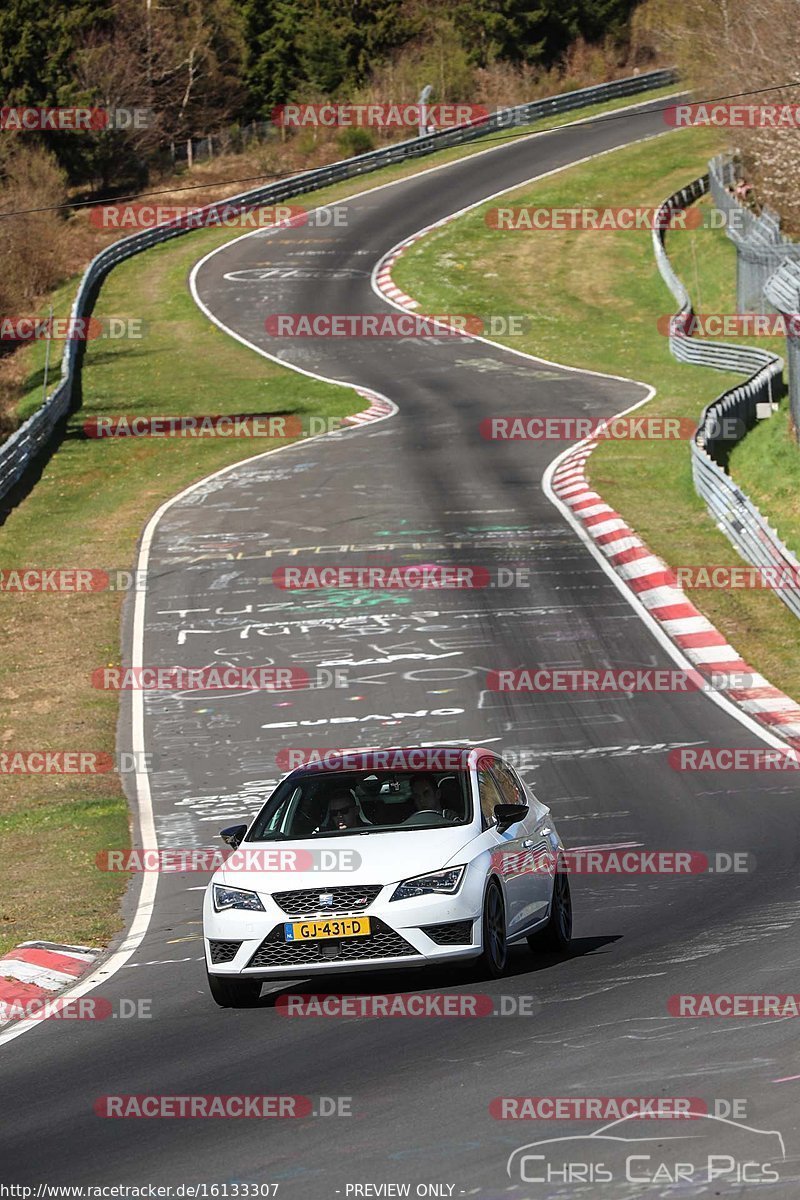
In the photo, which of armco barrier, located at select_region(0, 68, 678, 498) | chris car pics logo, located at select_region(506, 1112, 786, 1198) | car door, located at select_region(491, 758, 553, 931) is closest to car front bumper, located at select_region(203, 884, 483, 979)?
car door, located at select_region(491, 758, 553, 931)

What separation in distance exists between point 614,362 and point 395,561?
22.2 metres

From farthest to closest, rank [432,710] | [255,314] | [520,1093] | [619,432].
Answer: [255,314] < [619,432] < [432,710] < [520,1093]

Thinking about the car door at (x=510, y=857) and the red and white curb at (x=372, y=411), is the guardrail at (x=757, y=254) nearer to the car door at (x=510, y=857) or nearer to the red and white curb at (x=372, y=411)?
the red and white curb at (x=372, y=411)

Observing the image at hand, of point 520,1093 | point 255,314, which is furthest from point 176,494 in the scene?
point 520,1093

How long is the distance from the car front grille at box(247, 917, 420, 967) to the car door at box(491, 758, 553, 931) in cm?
107

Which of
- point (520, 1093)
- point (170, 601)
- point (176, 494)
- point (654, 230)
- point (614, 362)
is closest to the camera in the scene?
point (520, 1093)

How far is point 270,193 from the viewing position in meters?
71.6

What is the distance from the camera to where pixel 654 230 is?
6266 cm

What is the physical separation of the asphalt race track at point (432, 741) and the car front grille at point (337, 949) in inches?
14.5

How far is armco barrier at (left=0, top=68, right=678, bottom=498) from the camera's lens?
138 ft

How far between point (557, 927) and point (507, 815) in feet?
3.22

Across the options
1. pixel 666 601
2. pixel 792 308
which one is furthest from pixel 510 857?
pixel 792 308

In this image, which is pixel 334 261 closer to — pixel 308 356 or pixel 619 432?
pixel 308 356

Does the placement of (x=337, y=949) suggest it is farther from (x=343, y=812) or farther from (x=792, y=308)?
(x=792, y=308)
